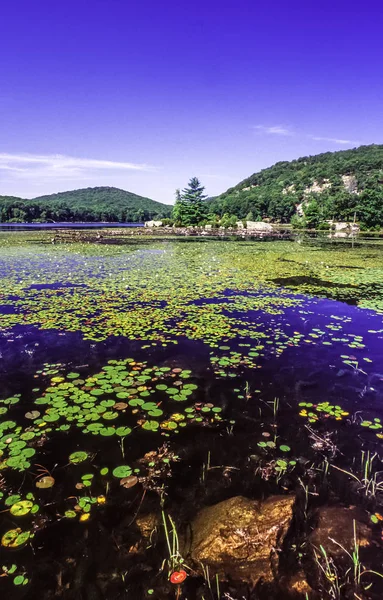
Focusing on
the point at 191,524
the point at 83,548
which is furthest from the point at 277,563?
the point at 83,548

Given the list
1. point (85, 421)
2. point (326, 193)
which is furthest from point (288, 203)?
point (85, 421)

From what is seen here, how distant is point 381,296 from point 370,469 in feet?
29.6

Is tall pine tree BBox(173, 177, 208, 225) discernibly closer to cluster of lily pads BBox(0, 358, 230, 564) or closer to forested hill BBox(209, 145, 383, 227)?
forested hill BBox(209, 145, 383, 227)

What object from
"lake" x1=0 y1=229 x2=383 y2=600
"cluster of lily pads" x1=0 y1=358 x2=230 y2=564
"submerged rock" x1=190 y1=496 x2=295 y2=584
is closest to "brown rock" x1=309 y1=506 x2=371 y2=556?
"lake" x1=0 y1=229 x2=383 y2=600

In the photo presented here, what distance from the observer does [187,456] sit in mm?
3582

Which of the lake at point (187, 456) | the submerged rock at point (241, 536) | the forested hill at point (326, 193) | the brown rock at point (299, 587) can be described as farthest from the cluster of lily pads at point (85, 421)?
the forested hill at point (326, 193)

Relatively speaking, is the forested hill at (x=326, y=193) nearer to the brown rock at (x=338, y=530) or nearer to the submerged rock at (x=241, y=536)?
the brown rock at (x=338, y=530)

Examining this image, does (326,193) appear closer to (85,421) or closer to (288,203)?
(288,203)

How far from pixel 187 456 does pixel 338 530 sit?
1534mm

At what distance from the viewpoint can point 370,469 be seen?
3.45 meters

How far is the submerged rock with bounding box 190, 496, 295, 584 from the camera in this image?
8.20 feet

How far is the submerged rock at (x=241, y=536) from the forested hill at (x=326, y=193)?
227ft

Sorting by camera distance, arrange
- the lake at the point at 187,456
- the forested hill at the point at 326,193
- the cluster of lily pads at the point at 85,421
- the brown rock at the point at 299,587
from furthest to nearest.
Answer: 1. the forested hill at the point at 326,193
2. the cluster of lily pads at the point at 85,421
3. the lake at the point at 187,456
4. the brown rock at the point at 299,587

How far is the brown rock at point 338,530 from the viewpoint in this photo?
2656mm
